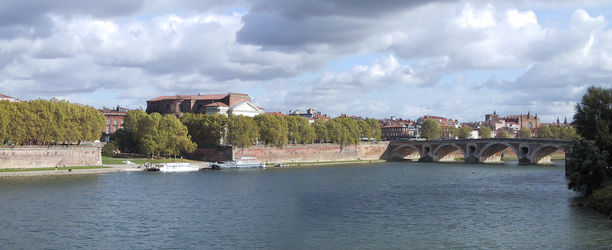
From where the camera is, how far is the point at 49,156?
77938mm

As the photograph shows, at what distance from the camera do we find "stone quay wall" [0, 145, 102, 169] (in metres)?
73.8

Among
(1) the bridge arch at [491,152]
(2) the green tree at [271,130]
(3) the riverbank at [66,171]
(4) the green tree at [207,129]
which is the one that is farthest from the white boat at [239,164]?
(1) the bridge arch at [491,152]

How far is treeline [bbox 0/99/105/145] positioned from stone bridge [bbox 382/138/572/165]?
67.3 metres

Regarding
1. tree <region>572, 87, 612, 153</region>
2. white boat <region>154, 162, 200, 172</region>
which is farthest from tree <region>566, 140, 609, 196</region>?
white boat <region>154, 162, 200, 172</region>

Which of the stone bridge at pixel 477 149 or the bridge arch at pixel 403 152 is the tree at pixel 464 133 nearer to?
the stone bridge at pixel 477 149

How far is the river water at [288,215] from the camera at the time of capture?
115ft

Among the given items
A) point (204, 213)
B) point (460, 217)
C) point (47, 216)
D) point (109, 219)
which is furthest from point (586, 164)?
point (47, 216)

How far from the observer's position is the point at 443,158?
419 feet

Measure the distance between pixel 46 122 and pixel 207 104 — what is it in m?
61.2

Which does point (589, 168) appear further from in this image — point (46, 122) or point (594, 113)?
point (46, 122)

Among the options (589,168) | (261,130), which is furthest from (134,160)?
(589,168)

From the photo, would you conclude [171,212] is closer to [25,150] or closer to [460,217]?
[460,217]

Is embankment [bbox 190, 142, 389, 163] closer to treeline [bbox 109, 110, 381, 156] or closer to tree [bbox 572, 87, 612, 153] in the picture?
treeline [bbox 109, 110, 381, 156]

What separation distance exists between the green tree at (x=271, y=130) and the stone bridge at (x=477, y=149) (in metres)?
32.3
